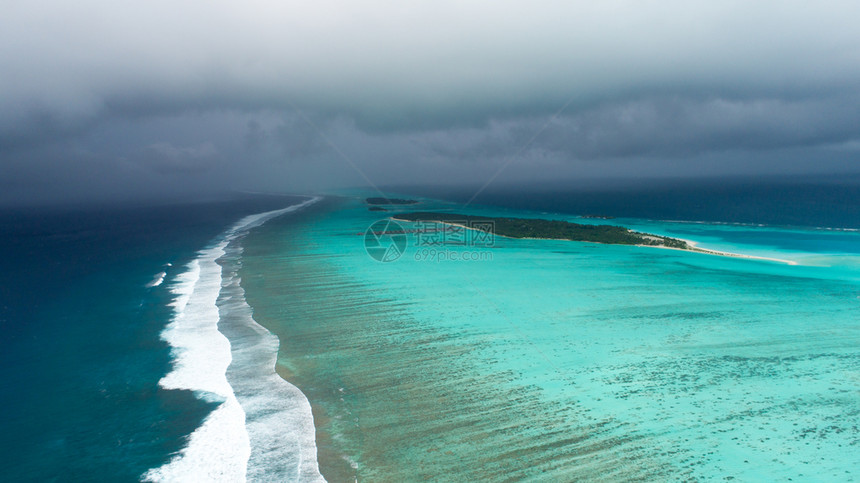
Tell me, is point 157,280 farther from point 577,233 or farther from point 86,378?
point 577,233

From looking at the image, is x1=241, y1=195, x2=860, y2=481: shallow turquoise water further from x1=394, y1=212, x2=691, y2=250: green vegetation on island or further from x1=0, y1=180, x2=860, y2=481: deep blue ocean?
x1=394, y1=212, x2=691, y2=250: green vegetation on island

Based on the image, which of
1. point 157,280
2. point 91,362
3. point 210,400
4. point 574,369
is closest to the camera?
point 210,400

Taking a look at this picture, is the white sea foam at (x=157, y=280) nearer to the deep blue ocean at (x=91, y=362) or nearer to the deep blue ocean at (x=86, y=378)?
the deep blue ocean at (x=91, y=362)

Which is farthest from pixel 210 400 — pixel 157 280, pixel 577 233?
pixel 577 233

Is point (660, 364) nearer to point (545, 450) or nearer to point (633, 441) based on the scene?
point (633, 441)

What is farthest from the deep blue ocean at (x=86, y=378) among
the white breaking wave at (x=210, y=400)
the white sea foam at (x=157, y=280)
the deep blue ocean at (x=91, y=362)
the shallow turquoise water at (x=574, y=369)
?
the shallow turquoise water at (x=574, y=369)

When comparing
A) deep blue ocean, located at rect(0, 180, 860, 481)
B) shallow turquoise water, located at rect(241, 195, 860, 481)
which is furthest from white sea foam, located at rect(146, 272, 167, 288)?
shallow turquoise water, located at rect(241, 195, 860, 481)

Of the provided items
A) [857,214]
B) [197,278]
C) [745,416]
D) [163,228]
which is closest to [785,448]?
[745,416]
